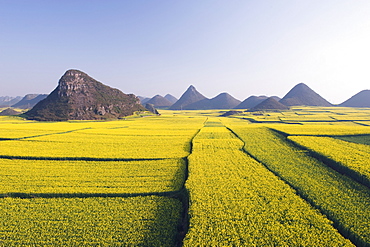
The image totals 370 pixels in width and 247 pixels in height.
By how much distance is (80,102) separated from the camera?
4259 inches

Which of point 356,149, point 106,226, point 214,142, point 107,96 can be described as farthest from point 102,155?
point 107,96

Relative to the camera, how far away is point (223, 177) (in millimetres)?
20891

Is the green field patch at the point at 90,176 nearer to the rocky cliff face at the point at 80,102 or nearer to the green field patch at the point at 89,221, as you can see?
the green field patch at the point at 89,221

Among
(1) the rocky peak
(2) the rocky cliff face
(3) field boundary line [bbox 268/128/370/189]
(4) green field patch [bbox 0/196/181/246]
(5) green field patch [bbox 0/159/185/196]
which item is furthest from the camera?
(1) the rocky peak

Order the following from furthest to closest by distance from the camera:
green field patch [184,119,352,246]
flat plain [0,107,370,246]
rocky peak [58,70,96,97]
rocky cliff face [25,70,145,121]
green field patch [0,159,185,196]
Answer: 1. rocky peak [58,70,96,97]
2. rocky cliff face [25,70,145,121]
3. green field patch [0,159,185,196]
4. flat plain [0,107,370,246]
5. green field patch [184,119,352,246]

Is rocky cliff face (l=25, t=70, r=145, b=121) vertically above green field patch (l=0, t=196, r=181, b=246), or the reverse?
rocky cliff face (l=25, t=70, r=145, b=121)

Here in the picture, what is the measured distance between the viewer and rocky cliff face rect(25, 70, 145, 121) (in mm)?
98438

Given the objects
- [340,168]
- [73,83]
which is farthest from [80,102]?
[340,168]

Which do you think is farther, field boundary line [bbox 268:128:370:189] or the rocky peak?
the rocky peak

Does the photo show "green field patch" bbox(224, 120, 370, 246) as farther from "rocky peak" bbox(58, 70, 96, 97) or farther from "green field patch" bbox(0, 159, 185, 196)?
"rocky peak" bbox(58, 70, 96, 97)

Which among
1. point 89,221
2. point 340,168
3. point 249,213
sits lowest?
point 89,221

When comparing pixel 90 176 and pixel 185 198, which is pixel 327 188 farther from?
pixel 90 176

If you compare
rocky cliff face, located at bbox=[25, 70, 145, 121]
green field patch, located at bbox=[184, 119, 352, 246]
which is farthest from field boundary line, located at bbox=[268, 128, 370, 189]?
rocky cliff face, located at bbox=[25, 70, 145, 121]

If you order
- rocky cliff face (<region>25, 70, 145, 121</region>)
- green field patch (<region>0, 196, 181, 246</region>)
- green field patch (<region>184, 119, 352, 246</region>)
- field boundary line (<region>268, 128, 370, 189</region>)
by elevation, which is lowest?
green field patch (<region>0, 196, 181, 246</region>)
